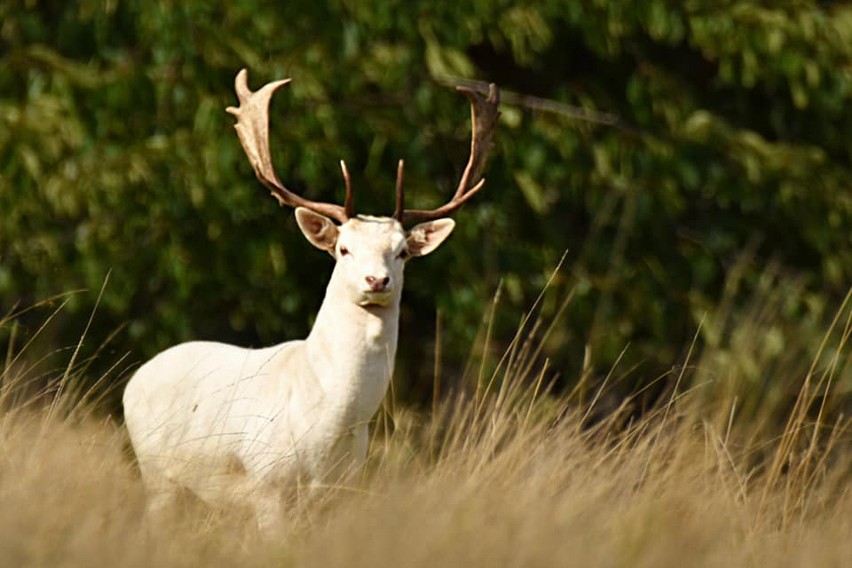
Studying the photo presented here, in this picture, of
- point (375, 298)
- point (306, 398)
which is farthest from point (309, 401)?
point (375, 298)

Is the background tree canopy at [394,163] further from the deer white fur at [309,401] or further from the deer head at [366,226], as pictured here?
the deer white fur at [309,401]

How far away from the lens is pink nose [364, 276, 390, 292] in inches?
203

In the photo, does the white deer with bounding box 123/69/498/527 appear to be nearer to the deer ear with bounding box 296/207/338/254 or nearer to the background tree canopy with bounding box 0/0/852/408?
the deer ear with bounding box 296/207/338/254

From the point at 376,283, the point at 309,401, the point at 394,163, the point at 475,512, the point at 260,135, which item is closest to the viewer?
the point at 475,512

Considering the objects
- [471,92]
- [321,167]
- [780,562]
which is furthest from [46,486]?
[321,167]

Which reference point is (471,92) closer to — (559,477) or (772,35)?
(559,477)

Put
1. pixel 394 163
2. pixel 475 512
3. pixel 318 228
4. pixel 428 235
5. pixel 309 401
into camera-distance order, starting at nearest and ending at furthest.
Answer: pixel 475 512 < pixel 309 401 < pixel 318 228 < pixel 428 235 < pixel 394 163

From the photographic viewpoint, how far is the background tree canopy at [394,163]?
870 centimetres

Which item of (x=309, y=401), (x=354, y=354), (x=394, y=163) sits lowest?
(x=394, y=163)

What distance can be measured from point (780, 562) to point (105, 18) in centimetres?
574

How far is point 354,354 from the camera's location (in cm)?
531

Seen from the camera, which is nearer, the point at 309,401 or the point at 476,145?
the point at 309,401

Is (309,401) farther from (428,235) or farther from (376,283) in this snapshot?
(428,235)

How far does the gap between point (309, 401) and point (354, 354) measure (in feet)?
0.63
